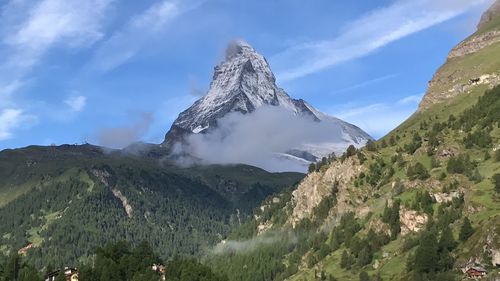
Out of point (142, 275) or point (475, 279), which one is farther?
point (475, 279)

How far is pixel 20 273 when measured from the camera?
196125 millimetres

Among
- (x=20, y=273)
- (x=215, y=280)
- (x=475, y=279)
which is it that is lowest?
(x=475, y=279)

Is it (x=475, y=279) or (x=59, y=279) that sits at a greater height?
(x=59, y=279)

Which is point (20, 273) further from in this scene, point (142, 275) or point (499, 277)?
point (499, 277)

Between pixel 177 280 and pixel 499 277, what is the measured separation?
92.9 metres

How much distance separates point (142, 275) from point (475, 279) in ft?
322

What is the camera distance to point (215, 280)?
643 ft

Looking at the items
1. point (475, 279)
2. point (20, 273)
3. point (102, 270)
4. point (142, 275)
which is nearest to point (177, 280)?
point (142, 275)

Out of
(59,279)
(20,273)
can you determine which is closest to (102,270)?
(59,279)

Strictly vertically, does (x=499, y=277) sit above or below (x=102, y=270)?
below

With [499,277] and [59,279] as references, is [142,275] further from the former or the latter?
[499,277]

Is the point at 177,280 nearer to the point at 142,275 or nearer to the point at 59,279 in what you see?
the point at 142,275

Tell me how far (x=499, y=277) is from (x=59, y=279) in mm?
126260

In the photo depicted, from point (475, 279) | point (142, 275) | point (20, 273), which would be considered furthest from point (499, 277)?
point (20, 273)
